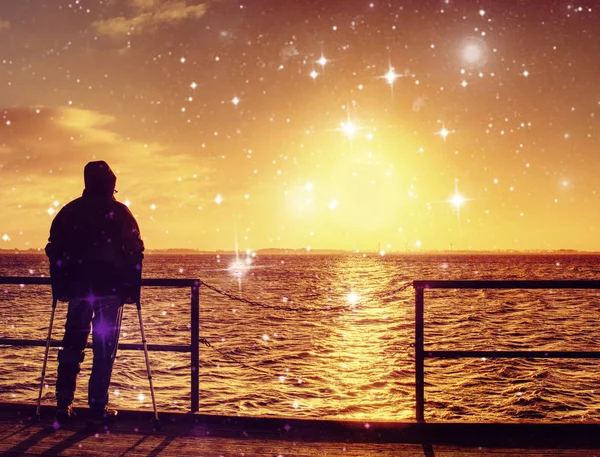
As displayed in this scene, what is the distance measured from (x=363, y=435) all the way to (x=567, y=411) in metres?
7.39

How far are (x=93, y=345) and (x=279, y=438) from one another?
171 cm

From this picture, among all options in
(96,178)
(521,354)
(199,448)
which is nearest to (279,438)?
(199,448)

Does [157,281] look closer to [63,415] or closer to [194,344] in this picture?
[194,344]

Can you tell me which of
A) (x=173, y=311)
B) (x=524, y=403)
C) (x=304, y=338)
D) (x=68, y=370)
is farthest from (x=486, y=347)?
(x=173, y=311)

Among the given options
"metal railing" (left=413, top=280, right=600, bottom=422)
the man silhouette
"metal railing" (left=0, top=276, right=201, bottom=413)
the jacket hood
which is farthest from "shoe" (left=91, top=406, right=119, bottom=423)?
"metal railing" (left=413, top=280, right=600, bottom=422)

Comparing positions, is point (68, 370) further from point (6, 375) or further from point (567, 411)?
point (6, 375)

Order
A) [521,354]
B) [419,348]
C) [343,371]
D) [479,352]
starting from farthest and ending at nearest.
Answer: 1. [343,371]
2. [419,348]
3. [521,354]
4. [479,352]

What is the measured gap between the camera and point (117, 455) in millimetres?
3645

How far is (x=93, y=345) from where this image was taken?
4359 millimetres

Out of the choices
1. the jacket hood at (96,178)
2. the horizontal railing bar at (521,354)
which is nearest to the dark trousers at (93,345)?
the jacket hood at (96,178)

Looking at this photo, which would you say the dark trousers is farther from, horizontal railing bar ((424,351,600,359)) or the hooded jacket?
horizontal railing bar ((424,351,600,359))

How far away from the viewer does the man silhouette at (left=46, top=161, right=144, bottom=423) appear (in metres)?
4.25

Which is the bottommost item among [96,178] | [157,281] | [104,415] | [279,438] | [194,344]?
[279,438]

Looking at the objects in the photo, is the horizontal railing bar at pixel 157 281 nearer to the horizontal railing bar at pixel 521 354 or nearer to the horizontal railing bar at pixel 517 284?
the horizontal railing bar at pixel 517 284
